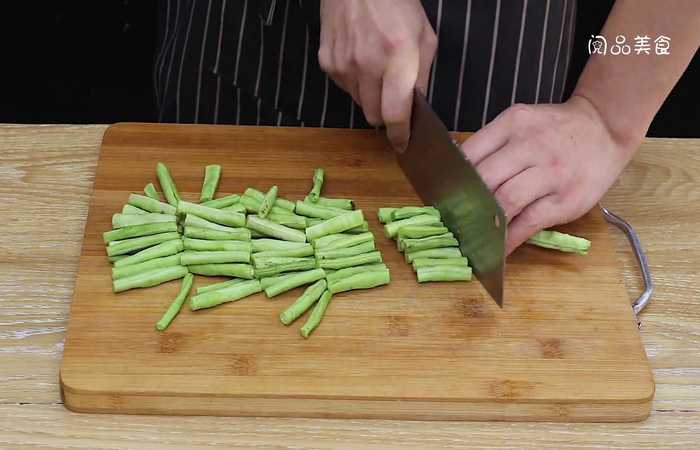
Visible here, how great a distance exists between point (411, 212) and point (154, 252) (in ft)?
2.32

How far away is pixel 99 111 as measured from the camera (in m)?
5.43

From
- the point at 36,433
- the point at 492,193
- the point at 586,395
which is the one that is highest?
the point at 492,193

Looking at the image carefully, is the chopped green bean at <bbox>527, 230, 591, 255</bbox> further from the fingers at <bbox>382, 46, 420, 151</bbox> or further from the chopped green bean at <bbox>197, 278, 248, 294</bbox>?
the chopped green bean at <bbox>197, 278, 248, 294</bbox>

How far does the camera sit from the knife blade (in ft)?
8.00

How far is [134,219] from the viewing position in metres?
2.63

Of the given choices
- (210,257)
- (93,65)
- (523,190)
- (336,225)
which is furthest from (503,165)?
(93,65)

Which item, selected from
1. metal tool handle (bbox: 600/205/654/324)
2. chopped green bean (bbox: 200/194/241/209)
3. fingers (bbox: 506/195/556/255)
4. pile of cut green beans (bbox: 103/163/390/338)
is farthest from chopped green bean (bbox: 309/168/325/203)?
metal tool handle (bbox: 600/205/654/324)

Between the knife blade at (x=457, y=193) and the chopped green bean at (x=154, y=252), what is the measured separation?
711 mm

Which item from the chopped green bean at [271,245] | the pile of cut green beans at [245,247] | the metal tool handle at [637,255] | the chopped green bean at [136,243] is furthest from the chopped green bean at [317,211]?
the metal tool handle at [637,255]

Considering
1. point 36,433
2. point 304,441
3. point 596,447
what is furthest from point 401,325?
point 36,433

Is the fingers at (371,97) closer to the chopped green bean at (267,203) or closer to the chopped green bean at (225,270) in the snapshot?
the chopped green bean at (267,203)

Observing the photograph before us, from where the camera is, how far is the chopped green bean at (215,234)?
8.50 ft

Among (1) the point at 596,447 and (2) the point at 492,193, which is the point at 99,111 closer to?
(2) the point at 492,193

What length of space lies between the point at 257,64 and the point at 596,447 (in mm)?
1551
